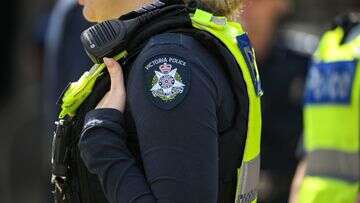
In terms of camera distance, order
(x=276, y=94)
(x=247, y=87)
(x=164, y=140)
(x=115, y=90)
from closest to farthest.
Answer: (x=164, y=140) → (x=115, y=90) → (x=247, y=87) → (x=276, y=94)

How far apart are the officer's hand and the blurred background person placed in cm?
308

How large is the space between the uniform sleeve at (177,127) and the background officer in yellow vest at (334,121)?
1.38 m

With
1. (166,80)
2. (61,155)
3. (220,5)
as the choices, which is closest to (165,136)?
(166,80)

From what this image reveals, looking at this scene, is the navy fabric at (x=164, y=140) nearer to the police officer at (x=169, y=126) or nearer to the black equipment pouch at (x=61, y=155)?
the police officer at (x=169, y=126)

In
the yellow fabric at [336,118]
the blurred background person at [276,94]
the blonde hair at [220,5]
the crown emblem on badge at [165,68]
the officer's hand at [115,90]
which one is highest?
the blonde hair at [220,5]

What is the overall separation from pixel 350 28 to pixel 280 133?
64.2 inches

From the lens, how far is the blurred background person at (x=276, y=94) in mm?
5707

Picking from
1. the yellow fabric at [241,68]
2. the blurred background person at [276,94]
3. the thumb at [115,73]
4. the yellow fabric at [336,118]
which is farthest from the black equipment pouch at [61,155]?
the blurred background person at [276,94]

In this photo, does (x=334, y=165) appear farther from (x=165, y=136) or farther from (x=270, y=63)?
(x=270, y=63)

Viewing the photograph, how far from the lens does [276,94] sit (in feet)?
19.1

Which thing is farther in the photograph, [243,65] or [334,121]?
[334,121]

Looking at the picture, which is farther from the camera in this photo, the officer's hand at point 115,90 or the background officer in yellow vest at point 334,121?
the background officer in yellow vest at point 334,121

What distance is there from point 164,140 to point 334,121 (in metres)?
1.53

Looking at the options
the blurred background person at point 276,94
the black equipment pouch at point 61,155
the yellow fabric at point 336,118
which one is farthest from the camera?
the blurred background person at point 276,94
